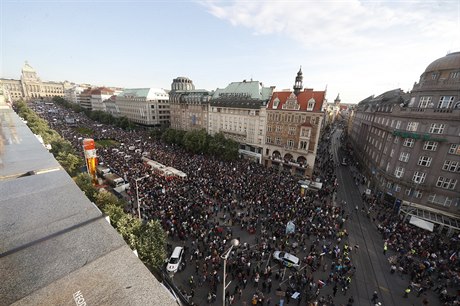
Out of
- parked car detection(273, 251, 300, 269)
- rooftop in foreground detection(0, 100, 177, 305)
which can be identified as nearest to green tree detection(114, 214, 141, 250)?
rooftop in foreground detection(0, 100, 177, 305)

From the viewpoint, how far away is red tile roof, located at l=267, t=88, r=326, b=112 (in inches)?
1620

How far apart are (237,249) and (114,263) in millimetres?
16665

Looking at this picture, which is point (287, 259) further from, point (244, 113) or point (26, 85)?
point (26, 85)

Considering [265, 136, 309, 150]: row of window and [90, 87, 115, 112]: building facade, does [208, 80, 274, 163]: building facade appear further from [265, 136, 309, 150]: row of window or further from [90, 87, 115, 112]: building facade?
[90, 87, 115, 112]: building facade

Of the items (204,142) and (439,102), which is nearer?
(439,102)

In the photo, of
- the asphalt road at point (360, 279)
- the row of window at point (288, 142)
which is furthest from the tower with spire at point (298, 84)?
the asphalt road at point (360, 279)

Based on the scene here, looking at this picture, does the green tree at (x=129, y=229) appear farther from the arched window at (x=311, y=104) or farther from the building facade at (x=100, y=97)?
the building facade at (x=100, y=97)

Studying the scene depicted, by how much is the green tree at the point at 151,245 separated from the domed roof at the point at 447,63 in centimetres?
4119

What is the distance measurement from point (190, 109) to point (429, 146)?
59576 millimetres

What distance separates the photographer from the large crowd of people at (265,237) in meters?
17.4

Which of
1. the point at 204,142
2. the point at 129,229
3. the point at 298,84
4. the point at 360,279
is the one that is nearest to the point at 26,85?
the point at 204,142

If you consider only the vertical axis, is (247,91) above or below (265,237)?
above

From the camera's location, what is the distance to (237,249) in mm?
21500

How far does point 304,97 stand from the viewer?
143 ft
